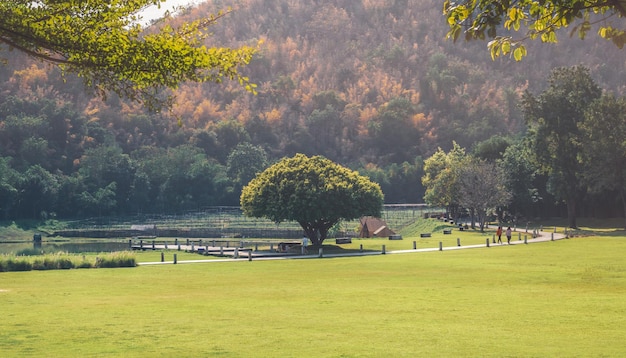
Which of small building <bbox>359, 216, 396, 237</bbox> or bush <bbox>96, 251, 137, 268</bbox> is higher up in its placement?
small building <bbox>359, 216, 396, 237</bbox>

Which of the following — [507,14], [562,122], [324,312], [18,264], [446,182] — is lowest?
[324,312]

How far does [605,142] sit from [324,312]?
7828cm

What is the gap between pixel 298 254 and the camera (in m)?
75.4

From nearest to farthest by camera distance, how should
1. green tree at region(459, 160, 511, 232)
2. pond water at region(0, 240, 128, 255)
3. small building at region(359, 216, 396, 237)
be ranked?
pond water at region(0, 240, 128, 255)
small building at region(359, 216, 396, 237)
green tree at region(459, 160, 511, 232)

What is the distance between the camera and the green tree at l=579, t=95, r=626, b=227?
99.5 metres

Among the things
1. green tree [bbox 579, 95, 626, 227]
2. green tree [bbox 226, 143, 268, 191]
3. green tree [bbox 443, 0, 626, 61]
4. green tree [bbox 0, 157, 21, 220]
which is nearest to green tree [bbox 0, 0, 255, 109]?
green tree [bbox 443, 0, 626, 61]

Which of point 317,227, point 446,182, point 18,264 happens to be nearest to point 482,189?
point 446,182

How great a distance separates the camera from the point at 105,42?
71.0 feet

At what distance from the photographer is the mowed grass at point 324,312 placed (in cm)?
2158

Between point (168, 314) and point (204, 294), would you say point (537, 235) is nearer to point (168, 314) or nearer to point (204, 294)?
point (204, 294)

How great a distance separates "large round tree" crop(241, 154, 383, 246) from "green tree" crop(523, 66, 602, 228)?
36.9 meters

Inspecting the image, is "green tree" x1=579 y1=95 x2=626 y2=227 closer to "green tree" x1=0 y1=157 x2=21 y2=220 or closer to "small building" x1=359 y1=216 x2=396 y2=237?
"small building" x1=359 y1=216 x2=396 y2=237

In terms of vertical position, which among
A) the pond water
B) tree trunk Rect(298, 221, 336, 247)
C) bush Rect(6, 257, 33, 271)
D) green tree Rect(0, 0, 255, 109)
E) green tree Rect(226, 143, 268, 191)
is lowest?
bush Rect(6, 257, 33, 271)

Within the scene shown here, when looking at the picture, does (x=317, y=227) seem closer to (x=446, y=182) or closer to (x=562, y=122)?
(x=562, y=122)
